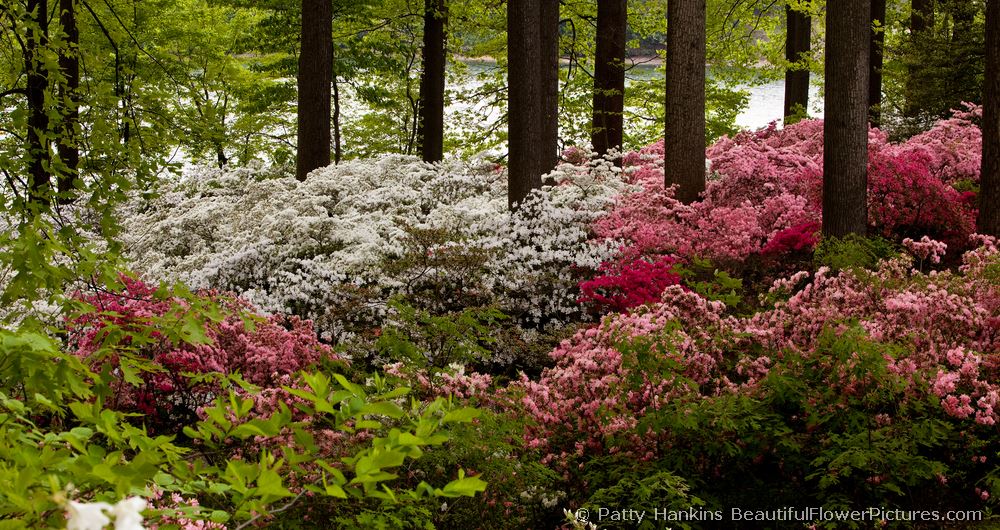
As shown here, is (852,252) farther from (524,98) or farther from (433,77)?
(433,77)

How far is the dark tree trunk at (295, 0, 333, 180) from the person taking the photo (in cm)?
1234

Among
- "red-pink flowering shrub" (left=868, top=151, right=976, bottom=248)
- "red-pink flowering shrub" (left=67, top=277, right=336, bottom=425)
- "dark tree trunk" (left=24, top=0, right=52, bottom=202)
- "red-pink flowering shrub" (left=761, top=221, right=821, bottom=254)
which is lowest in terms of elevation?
"red-pink flowering shrub" (left=67, top=277, right=336, bottom=425)

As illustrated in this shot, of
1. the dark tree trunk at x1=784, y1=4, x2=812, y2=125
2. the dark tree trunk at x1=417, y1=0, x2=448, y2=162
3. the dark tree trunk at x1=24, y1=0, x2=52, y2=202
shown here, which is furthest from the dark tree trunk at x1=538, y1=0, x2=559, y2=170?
the dark tree trunk at x1=24, y1=0, x2=52, y2=202

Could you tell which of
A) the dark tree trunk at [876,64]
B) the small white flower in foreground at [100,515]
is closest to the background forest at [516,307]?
the small white flower in foreground at [100,515]

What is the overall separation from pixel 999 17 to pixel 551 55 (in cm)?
654

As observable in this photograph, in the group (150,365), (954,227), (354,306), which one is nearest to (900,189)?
(954,227)

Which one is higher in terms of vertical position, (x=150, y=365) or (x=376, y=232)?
(x=150, y=365)

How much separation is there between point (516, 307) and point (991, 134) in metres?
4.55

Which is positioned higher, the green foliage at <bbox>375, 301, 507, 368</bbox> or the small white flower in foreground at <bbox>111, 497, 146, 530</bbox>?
the small white flower in foreground at <bbox>111, 497, 146, 530</bbox>

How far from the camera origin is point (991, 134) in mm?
7371

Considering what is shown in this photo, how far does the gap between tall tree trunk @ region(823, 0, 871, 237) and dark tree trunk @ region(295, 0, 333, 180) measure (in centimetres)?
737

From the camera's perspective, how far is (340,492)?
65.1 inches

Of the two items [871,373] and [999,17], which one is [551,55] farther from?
[871,373]

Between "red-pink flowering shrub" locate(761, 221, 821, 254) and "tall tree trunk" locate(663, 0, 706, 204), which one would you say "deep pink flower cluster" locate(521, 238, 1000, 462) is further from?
"tall tree trunk" locate(663, 0, 706, 204)
